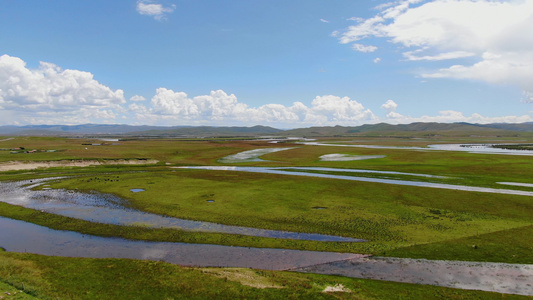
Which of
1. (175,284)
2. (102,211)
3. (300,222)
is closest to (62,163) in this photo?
(102,211)

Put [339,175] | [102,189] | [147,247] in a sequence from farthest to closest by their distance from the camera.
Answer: [339,175], [102,189], [147,247]

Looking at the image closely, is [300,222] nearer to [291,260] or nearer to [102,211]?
[291,260]

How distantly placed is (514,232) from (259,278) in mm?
28741

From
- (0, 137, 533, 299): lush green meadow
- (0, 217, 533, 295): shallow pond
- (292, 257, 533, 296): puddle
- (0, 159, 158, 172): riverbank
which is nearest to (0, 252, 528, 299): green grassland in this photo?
(0, 137, 533, 299): lush green meadow

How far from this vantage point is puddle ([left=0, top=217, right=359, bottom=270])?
957 inches

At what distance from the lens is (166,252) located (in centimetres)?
2622

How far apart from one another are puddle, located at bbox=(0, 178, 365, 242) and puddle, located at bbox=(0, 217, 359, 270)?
163 inches

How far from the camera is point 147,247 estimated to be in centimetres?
2730

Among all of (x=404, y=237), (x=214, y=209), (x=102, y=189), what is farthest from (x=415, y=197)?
(x=102, y=189)

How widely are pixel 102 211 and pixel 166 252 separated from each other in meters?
18.5

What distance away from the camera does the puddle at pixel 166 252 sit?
24297 millimetres

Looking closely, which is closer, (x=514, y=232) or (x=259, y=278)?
(x=259, y=278)

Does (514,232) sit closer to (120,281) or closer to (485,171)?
(120,281)

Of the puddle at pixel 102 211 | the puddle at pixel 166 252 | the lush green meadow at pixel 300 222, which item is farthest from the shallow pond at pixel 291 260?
the puddle at pixel 102 211
